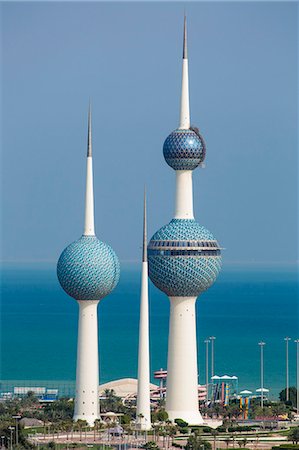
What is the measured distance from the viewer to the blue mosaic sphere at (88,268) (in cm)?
11581

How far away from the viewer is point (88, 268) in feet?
380

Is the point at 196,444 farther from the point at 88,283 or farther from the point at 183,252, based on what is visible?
the point at 183,252

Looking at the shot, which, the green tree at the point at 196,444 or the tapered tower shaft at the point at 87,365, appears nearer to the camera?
the green tree at the point at 196,444

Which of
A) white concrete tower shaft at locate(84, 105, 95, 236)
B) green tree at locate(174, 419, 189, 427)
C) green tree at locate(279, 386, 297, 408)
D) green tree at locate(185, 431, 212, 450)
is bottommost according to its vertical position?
green tree at locate(185, 431, 212, 450)

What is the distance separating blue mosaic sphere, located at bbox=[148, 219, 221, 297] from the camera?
119m

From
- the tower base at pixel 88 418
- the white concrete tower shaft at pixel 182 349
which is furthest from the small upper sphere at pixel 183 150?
the tower base at pixel 88 418

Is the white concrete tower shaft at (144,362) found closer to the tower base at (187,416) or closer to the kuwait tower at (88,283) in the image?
the kuwait tower at (88,283)

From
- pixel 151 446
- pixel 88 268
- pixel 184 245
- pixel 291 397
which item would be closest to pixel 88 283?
pixel 88 268

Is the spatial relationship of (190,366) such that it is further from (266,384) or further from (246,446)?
(266,384)

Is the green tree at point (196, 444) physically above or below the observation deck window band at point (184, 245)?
below

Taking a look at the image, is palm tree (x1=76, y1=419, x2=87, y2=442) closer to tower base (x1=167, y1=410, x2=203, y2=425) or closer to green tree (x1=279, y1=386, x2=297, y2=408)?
tower base (x1=167, y1=410, x2=203, y2=425)

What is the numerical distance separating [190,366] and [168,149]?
1277 centimetres

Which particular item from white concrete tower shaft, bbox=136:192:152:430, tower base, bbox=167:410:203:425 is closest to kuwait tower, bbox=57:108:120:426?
white concrete tower shaft, bbox=136:192:152:430

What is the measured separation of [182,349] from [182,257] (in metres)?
5.50
